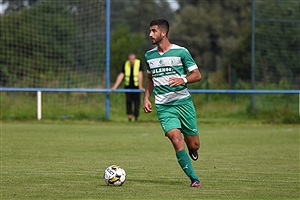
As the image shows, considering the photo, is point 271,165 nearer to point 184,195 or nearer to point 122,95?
point 184,195

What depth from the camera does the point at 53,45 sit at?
25578 millimetres

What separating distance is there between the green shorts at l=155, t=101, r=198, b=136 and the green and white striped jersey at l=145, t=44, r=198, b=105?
75 millimetres

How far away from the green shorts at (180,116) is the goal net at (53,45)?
1548 centimetres

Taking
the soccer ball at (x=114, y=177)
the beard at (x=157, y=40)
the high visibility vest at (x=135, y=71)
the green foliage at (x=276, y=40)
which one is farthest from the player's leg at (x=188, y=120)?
the green foliage at (x=276, y=40)

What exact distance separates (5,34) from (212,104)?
7661 millimetres

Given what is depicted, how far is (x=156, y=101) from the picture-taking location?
9.39m

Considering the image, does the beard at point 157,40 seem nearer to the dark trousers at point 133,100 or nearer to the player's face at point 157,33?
the player's face at point 157,33

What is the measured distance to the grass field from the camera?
857 cm

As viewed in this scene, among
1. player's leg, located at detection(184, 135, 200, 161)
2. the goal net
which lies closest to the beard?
player's leg, located at detection(184, 135, 200, 161)

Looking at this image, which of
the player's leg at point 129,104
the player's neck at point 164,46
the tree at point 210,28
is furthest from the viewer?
the tree at point 210,28

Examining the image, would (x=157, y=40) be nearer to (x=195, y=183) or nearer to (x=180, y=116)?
(x=180, y=116)

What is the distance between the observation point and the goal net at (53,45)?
2456 cm

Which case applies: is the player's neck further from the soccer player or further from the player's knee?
the player's knee

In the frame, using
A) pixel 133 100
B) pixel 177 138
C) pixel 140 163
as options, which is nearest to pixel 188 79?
pixel 177 138
